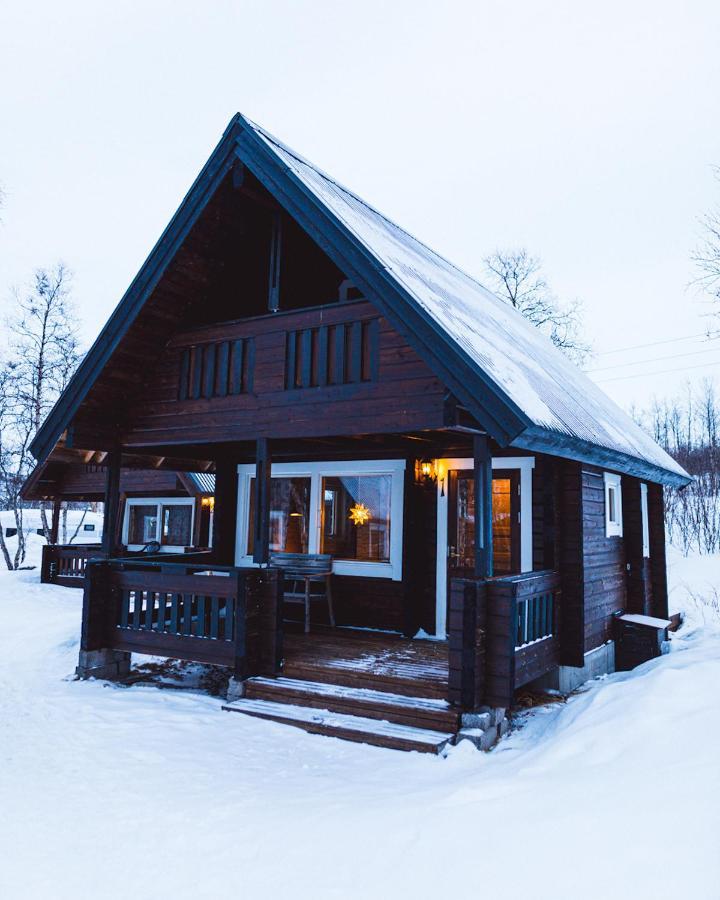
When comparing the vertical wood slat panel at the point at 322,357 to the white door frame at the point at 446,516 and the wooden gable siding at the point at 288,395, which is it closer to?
the wooden gable siding at the point at 288,395

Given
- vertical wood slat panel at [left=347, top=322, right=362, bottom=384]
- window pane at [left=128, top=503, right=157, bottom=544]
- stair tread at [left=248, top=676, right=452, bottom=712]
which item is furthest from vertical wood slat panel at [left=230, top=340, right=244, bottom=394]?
window pane at [left=128, top=503, right=157, bottom=544]

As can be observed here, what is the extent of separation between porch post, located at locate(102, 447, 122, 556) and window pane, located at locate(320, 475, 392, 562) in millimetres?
2726

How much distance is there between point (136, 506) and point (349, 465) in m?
13.4

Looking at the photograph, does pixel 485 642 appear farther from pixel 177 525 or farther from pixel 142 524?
pixel 142 524

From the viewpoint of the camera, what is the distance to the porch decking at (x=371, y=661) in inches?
253

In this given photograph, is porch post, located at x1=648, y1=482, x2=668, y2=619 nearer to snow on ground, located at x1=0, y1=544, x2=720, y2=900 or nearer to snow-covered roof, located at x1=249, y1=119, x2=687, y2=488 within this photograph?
snow-covered roof, located at x1=249, y1=119, x2=687, y2=488

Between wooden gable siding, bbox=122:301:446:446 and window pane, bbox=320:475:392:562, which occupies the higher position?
wooden gable siding, bbox=122:301:446:446

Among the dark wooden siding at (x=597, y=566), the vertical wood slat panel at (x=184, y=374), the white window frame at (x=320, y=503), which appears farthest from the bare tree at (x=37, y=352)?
the dark wooden siding at (x=597, y=566)

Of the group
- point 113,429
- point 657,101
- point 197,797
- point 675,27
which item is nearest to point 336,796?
point 197,797

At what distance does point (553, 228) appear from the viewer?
441 ft

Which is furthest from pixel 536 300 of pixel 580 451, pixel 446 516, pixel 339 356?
pixel 339 356

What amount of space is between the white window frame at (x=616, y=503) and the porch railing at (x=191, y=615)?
4.46 m

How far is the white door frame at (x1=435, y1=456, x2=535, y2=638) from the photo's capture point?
27.0 feet

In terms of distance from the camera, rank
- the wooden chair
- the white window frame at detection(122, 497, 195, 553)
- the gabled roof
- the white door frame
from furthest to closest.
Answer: the white window frame at detection(122, 497, 195, 553) → the wooden chair → the white door frame → the gabled roof
